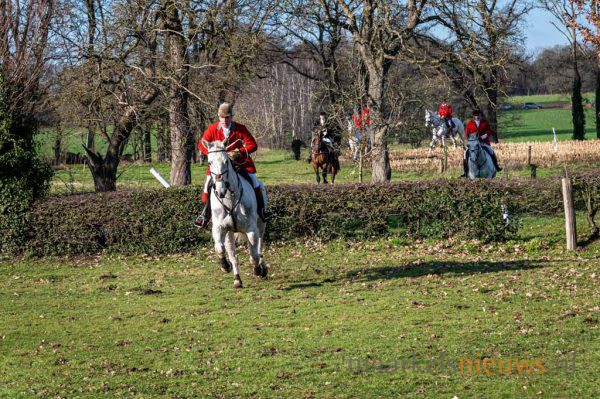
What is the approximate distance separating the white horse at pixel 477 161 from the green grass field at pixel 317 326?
4.39m

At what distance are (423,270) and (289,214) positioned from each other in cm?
423

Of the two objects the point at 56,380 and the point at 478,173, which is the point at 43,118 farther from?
the point at 56,380

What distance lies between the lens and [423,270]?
13547mm

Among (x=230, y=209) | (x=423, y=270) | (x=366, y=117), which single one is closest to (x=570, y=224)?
(x=423, y=270)

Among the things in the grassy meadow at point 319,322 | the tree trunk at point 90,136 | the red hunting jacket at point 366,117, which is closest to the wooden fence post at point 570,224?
the grassy meadow at point 319,322

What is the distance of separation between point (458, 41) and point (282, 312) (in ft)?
51.3

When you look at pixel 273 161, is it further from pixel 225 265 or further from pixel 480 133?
pixel 225 265

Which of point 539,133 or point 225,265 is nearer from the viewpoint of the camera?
point 225,265

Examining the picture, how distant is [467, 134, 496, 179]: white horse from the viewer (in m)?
19.9

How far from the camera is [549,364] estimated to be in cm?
773

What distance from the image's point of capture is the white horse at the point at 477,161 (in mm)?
19859

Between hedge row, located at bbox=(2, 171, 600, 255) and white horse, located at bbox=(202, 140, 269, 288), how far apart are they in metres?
4.05

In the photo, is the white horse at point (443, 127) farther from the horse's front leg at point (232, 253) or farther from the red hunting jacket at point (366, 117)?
the horse's front leg at point (232, 253)

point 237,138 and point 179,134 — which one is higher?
point 179,134
